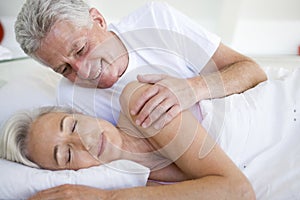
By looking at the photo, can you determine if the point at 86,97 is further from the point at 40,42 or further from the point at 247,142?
the point at 247,142

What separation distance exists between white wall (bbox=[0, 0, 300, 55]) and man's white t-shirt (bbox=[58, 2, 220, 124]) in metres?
1.06

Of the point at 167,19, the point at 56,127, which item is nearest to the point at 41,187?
the point at 56,127

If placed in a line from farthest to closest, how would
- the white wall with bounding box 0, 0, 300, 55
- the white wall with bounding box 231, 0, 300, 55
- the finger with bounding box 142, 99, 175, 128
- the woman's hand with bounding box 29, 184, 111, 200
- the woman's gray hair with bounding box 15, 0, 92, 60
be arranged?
the white wall with bounding box 231, 0, 300, 55 < the white wall with bounding box 0, 0, 300, 55 < the woman's gray hair with bounding box 15, 0, 92, 60 < the finger with bounding box 142, 99, 175, 128 < the woman's hand with bounding box 29, 184, 111, 200

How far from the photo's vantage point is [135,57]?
129 centimetres

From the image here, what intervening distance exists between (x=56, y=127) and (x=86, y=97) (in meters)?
0.30

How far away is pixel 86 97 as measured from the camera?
1268mm

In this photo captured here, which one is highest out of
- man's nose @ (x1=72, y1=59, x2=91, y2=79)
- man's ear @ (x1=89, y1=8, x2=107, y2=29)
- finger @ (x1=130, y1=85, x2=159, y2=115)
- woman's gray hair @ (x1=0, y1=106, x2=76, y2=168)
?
man's ear @ (x1=89, y1=8, x2=107, y2=29)

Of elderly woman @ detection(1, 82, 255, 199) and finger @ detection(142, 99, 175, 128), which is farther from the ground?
finger @ detection(142, 99, 175, 128)

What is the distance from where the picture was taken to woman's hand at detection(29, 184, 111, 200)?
2.73 ft

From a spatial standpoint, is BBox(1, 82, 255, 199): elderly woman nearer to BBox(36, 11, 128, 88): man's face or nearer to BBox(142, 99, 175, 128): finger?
BBox(142, 99, 175, 128): finger

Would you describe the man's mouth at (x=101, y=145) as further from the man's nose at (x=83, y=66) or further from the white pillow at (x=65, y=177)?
the man's nose at (x=83, y=66)

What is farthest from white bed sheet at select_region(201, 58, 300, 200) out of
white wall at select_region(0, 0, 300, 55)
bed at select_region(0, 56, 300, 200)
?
white wall at select_region(0, 0, 300, 55)

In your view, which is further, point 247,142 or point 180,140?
point 247,142

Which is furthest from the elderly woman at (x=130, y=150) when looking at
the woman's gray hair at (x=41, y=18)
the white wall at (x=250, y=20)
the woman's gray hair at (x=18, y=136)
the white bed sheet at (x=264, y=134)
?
the white wall at (x=250, y=20)
